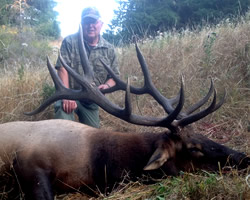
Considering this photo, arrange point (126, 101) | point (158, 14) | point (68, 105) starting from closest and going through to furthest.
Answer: point (126, 101) → point (68, 105) → point (158, 14)

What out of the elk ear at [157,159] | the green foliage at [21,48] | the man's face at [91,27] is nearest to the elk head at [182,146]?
the elk ear at [157,159]

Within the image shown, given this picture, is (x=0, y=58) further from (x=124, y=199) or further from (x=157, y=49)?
(x=124, y=199)

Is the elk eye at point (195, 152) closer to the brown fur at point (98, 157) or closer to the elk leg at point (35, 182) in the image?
the brown fur at point (98, 157)

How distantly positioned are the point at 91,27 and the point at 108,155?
2340 millimetres

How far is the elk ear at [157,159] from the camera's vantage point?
276cm

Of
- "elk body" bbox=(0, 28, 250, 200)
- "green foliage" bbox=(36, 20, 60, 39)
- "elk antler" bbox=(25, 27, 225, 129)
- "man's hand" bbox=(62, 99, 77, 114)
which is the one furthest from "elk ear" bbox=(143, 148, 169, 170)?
"green foliage" bbox=(36, 20, 60, 39)

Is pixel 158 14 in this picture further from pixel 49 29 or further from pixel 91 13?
pixel 91 13

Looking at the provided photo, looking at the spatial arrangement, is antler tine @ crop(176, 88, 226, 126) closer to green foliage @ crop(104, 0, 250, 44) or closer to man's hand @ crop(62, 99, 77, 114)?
man's hand @ crop(62, 99, 77, 114)

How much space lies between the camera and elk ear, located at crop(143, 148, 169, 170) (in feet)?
9.07

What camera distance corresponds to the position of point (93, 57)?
4.92m

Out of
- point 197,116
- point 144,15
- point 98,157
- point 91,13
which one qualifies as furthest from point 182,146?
point 144,15

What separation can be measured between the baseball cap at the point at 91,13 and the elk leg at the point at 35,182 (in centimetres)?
258

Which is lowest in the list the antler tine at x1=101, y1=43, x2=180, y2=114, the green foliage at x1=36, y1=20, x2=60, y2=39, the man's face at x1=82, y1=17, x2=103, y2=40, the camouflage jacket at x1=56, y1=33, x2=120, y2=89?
the antler tine at x1=101, y1=43, x2=180, y2=114

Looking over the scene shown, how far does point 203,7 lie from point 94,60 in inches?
444
